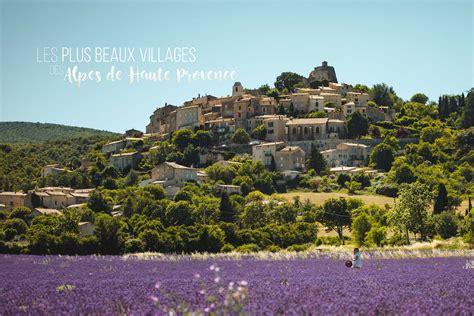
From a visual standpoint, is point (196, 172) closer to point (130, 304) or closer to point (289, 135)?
point (289, 135)

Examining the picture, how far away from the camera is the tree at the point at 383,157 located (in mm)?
95625

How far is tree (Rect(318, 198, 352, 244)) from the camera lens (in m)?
61.7

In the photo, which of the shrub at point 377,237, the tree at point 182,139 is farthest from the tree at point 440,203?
the tree at point 182,139

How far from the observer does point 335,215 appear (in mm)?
62188

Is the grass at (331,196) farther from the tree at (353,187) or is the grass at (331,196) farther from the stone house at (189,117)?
the stone house at (189,117)

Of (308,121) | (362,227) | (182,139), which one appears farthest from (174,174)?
(362,227)

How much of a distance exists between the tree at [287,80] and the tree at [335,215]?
255 ft

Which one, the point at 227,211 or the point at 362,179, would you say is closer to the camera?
the point at 227,211

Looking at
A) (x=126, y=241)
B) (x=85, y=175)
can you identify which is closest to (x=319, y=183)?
(x=85, y=175)

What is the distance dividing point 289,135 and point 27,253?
71693 mm

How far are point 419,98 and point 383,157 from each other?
51.1m

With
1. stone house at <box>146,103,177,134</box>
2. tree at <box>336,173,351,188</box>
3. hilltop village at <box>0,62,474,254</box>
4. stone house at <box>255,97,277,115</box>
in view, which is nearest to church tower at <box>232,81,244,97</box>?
hilltop village at <box>0,62,474,254</box>

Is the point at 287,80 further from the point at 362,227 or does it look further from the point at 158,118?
the point at 362,227

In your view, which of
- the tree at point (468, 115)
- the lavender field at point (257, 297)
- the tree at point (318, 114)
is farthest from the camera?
the tree at point (318, 114)
